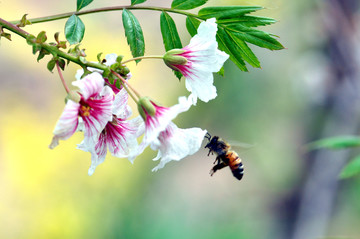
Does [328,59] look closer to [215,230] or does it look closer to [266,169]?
→ [266,169]

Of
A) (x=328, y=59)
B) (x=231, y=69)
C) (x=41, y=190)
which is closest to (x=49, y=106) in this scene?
(x=41, y=190)

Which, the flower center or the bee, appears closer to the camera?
the flower center

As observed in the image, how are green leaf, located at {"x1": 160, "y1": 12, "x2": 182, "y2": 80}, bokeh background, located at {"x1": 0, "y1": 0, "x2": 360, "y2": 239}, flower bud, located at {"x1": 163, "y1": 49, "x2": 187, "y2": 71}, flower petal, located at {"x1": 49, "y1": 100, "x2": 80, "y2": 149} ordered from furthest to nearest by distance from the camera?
1. bokeh background, located at {"x1": 0, "y1": 0, "x2": 360, "y2": 239}
2. green leaf, located at {"x1": 160, "y1": 12, "x2": 182, "y2": 80}
3. flower bud, located at {"x1": 163, "y1": 49, "x2": 187, "y2": 71}
4. flower petal, located at {"x1": 49, "y1": 100, "x2": 80, "y2": 149}

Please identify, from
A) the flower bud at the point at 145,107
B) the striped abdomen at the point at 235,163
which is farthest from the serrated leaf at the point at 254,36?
the striped abdomen at the point at 235,163

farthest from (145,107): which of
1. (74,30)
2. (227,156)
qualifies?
(227,156)

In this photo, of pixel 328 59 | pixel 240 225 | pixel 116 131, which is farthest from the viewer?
pixel 328 59

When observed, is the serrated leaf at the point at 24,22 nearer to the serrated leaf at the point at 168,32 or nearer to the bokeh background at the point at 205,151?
the serrated leaf at the point at 168,32

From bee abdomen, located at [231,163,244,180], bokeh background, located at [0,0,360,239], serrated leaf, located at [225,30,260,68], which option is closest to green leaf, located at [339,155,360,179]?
bee abdomen, located at [231,163,244,180]

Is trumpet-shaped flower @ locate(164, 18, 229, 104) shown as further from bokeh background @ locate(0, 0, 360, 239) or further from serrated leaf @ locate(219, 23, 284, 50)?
bokeh background @ locate(0, 0, 360, 239)
